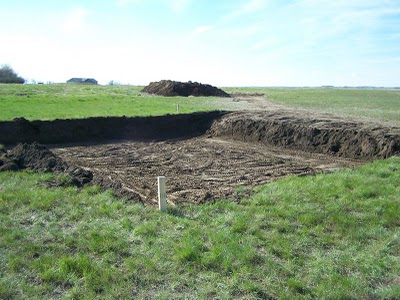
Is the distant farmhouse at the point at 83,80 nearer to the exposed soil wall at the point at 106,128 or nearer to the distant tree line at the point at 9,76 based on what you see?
the distant tree line at the point at 9,76

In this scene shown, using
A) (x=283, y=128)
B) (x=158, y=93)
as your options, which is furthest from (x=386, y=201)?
(x=158, y=93)

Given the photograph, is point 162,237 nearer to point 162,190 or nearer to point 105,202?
point 162,190

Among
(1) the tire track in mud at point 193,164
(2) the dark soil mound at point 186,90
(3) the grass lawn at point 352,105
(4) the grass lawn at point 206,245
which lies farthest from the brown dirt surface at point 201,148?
(2) the dark soil mound at point 186,90

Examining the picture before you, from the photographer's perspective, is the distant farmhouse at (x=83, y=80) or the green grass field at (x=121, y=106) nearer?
the green grass field at (x=121, y=106)

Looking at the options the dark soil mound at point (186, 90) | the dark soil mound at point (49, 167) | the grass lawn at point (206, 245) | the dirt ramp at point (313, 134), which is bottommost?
the grass lawn at point (206, 245)

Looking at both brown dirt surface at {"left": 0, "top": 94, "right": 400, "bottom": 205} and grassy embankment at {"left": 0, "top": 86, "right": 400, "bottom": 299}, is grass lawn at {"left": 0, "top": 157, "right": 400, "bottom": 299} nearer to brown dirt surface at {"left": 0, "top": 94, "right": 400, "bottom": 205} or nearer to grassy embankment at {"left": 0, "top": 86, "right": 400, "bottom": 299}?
grassy embankment at {"left": 0, "top": 86, "right": 400, "bottom": 299}

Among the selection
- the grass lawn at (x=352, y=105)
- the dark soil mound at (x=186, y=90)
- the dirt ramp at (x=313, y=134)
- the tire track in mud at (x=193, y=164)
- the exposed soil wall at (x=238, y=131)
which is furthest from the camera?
the dark soil mound at (x=186, y=90)

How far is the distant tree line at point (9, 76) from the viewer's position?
224 ft

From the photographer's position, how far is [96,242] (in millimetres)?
5914

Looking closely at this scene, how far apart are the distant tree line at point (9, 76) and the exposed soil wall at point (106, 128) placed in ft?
195

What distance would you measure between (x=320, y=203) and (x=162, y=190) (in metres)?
3.21

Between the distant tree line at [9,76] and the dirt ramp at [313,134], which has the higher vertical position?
the distant tree line at [9,76]

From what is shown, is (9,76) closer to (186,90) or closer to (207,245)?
(186,90)

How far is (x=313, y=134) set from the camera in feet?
48.3
